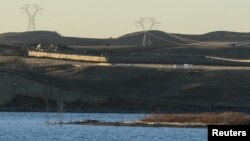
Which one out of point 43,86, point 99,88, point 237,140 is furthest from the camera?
point 99,88

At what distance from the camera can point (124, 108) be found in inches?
5325

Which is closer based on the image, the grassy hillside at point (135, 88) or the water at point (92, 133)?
the water at point (92, 133)

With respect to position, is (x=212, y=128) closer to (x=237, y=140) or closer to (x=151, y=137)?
(x=237, y=140)

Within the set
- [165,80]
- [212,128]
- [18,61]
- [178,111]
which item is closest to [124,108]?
[178,111]

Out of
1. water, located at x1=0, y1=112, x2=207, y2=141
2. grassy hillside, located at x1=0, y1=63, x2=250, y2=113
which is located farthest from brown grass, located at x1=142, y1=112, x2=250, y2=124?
grassy hillside, located at x1=0, y1=63, x2=250, y2=113

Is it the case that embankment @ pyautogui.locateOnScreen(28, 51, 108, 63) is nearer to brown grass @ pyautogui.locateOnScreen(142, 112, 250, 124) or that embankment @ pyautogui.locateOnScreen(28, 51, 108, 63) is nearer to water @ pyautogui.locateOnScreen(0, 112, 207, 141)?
brown grass @ pyautogui.locateOnScreen(142, 112, 250, 124)

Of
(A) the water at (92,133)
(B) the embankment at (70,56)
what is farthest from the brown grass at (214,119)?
(B) the embankment at (70,56)

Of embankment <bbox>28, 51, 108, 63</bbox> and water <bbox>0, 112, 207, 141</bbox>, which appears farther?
embankment <bbox>28, 51, 108, 63</bbox>

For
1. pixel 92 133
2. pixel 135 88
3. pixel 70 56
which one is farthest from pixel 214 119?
pixel 70 56

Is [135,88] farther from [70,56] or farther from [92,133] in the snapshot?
[92,133]

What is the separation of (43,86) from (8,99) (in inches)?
182

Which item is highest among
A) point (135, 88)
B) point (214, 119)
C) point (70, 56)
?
point (70, 56)

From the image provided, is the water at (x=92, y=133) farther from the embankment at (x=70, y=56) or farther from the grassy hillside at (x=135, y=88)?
the embankment at (x=70, y=56)

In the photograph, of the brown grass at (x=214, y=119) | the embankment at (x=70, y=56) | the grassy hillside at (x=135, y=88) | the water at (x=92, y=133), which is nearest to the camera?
the water at (x=92, y=133)
